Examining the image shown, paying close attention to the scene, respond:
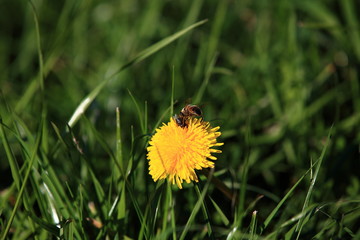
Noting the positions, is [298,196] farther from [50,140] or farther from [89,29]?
[89,29]

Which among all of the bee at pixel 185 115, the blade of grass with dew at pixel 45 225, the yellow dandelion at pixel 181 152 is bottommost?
the blade of grass with dew at pixel 45 225

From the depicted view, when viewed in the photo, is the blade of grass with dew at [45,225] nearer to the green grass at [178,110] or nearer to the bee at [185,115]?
the green grass at [178,110]

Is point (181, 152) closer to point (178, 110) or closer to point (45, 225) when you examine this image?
point (45, 225)

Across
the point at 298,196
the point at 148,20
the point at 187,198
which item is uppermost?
the point at 148,20

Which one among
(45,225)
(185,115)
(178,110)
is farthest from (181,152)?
(178,110)

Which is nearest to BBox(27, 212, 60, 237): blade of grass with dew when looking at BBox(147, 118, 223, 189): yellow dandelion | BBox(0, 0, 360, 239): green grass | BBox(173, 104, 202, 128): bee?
BBox(0, 0, 360, 239): green grass

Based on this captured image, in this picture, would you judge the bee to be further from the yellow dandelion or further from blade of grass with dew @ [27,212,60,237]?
blade of grass with dew @ [27,212,60,237]

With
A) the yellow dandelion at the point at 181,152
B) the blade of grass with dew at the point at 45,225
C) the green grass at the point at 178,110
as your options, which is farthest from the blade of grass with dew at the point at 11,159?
the yellow dandelion at the point at 181,152

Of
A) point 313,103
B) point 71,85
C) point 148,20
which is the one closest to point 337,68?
point 313,103
